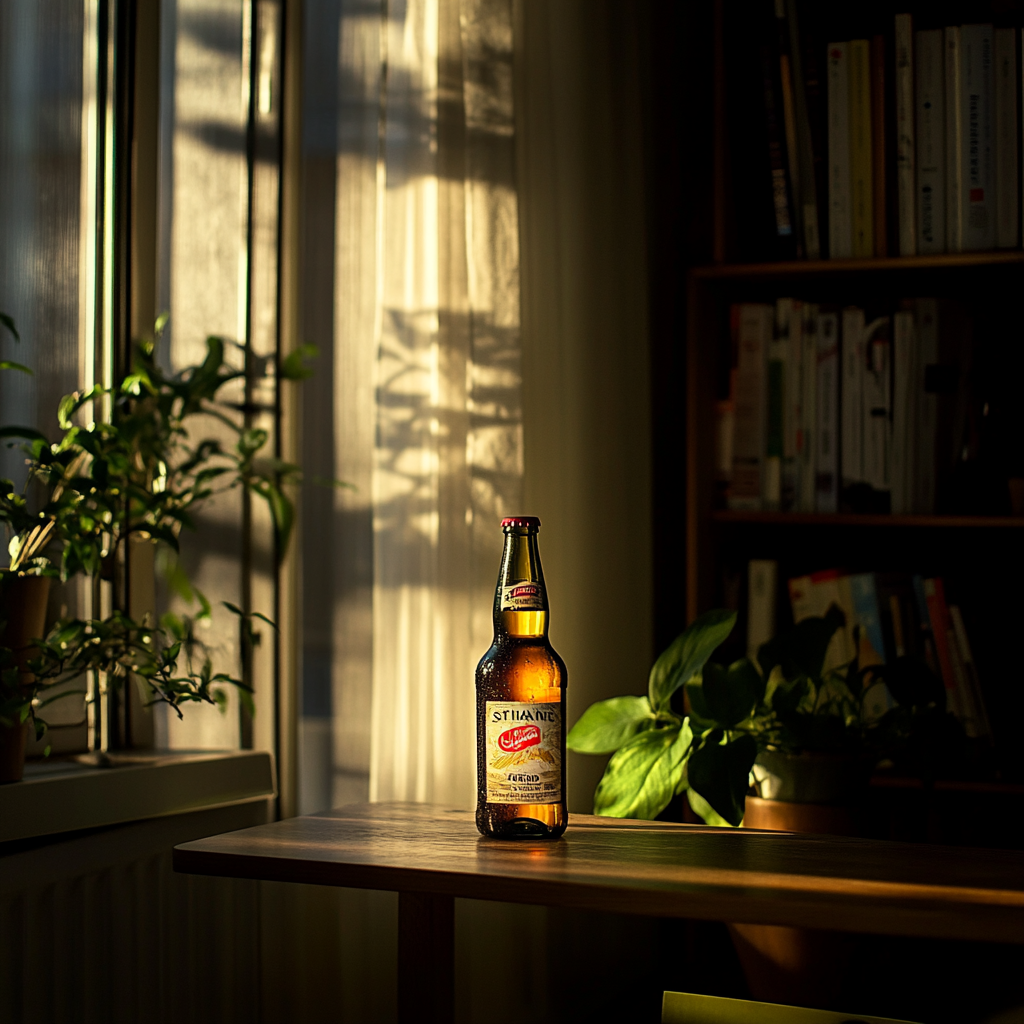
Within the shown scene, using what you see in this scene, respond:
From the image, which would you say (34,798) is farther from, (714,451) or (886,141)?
(886,141)

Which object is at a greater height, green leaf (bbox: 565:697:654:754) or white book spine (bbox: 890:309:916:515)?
white book spine (bbox: 890:309:916:515)

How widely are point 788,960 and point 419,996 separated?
55cm

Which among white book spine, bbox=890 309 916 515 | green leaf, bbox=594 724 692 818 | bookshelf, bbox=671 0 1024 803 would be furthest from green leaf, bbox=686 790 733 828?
white book spine, bbox=890 309 916 515

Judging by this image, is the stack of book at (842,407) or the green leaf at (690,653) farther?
the stack of book at (842,407)

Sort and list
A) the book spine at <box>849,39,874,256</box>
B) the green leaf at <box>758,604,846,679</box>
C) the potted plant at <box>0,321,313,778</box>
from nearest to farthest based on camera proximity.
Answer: the potted plant at <box>0,321,313,778</box> < the green leaf at <box>758,604,846,679</box> < the book spine at <box>849,39,874,256</box>

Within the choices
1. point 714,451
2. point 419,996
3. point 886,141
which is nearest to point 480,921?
point 419,996

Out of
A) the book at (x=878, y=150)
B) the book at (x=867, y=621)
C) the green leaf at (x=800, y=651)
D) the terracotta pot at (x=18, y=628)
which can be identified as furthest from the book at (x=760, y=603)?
the terracotta pot at (x=18, y=628)

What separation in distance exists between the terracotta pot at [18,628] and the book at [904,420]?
1282mm

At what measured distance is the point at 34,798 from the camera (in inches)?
44.9

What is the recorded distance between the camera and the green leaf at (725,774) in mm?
1198

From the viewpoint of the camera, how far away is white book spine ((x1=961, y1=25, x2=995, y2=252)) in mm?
1754

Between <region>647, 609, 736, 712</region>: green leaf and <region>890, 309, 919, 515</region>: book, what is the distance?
0.60 m

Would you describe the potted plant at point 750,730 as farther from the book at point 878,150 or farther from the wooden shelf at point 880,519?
the book at point 878,150

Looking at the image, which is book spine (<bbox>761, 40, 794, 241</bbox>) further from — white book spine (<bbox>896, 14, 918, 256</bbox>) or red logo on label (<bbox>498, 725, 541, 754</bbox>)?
red logo on label (<bbox>498, 725, 541, 754</bbox>)
